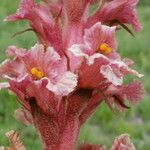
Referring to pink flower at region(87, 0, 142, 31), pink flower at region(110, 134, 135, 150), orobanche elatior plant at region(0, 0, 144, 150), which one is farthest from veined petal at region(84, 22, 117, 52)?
pink flower at region(110, 134, 135, 150)

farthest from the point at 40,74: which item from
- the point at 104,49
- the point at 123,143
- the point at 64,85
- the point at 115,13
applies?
the point at 123,143

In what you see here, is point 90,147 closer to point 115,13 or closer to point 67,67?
point 67,67

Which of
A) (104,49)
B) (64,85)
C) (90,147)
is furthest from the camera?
(90,147)

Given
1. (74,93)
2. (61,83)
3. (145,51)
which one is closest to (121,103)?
(74,93)

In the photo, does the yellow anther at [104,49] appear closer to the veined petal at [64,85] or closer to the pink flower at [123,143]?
the veined petal at [64,85]

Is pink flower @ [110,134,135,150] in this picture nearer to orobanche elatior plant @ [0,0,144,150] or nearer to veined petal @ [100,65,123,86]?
orobanche elatior plant @ [0,0,144,150]

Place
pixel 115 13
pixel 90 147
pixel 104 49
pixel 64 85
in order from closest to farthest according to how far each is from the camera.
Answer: pixel 64 85 → pixel 104 49 → pixel 115 13 → pixel 90 147

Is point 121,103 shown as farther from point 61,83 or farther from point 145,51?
point 145,51
